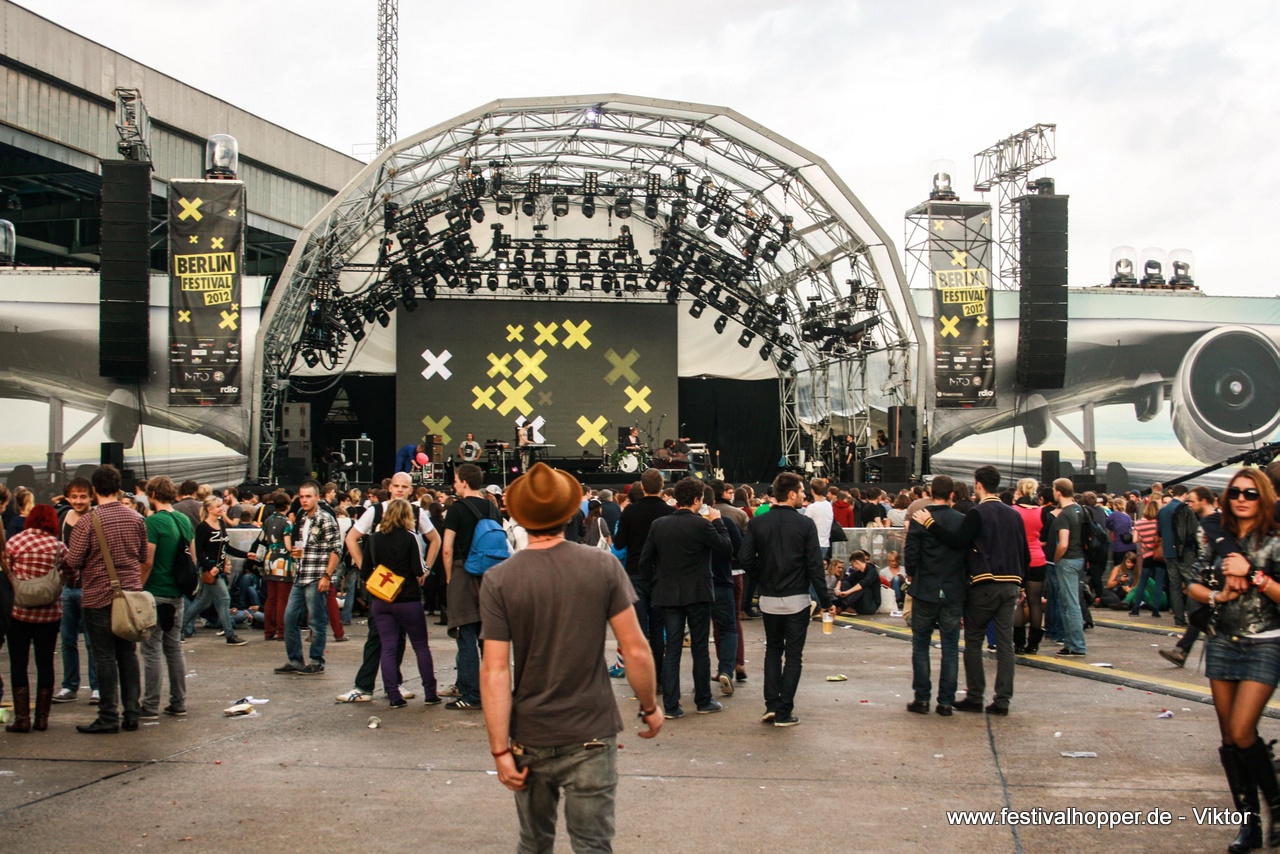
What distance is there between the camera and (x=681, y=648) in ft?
25.1

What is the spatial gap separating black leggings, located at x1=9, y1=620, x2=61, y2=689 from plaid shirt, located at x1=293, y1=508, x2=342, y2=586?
7.98 feet

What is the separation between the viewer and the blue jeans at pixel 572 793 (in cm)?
338

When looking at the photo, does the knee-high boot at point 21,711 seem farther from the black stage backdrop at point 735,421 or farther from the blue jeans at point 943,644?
the black stage backdrop at point 735,421

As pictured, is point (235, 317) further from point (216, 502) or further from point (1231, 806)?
point (1231, 806)

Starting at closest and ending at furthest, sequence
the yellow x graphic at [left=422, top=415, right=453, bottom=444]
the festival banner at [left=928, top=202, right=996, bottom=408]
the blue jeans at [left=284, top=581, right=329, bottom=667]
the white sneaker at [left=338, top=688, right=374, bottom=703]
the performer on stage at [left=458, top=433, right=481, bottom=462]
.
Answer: the white sneaker at [left=338, top=688, right=374, bottom=703] → the blue jeans at [left=284, top=581, right=329, bottom=667] → the festival banner at [left=928, top=202, right=996, bottom=408] → the performer on stage at [left=458, top=433, right=481, bottom=462] → the yellow x graphic at [left=422, top=415, right=453, bottom=444]

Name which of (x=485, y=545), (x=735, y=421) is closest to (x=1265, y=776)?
(x=485, y=545)

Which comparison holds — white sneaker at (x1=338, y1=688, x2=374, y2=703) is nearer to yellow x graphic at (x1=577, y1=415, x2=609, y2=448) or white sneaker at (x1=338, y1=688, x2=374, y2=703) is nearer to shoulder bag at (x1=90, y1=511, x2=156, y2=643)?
shoulder bag at (x1=90, y1=511, x2=156, y2=643)

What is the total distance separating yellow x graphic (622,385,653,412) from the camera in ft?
91.3

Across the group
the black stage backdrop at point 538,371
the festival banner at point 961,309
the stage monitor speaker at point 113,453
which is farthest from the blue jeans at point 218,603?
the festival banner at point 961,309

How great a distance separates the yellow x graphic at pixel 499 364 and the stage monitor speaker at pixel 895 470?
9.57 m

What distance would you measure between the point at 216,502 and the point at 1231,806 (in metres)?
8.92

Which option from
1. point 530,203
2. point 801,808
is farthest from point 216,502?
point 530,203

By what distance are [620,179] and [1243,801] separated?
21.8 m

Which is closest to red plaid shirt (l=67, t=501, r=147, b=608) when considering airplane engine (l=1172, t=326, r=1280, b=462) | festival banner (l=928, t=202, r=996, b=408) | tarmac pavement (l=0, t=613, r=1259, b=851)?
tarmac pavement (l=0, t=613, r=1259, b=851)
